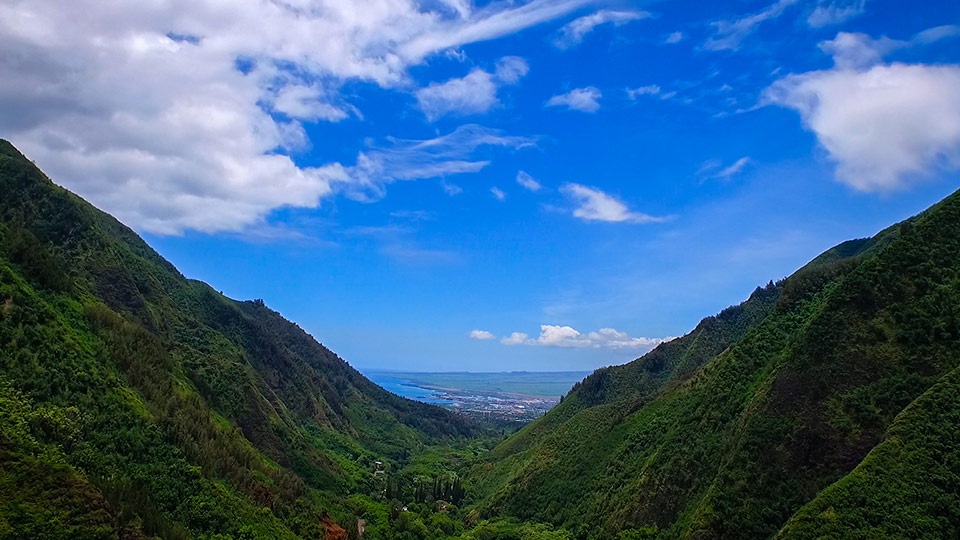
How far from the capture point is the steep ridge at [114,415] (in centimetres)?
4797

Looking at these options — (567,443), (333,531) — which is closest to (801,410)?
(333,531)

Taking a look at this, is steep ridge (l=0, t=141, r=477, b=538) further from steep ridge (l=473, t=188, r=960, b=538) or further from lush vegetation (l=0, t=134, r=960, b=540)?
steep ridge (l=473, t=188, r=960, b=538)

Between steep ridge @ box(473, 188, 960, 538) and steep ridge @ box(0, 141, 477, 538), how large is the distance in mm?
48282

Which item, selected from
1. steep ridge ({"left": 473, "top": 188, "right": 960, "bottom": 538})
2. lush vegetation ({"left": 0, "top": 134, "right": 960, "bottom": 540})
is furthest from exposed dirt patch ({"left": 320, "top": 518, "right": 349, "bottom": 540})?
steep ridge ({"left": 473, "top": 188, "right": 960, "bottom": 538})

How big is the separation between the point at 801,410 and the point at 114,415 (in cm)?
7456

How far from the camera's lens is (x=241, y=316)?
191 meters

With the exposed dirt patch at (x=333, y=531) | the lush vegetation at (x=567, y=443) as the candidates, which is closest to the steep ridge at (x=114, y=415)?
the lush vegetation at (x=567, y=443)

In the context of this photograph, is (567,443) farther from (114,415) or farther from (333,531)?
(114,415)

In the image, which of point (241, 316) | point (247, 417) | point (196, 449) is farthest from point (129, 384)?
point (241, 316)

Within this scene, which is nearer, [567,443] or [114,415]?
[114,415]

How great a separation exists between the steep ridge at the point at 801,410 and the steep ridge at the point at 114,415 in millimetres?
48282

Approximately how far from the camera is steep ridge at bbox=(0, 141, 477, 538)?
47969 mm

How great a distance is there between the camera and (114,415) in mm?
63094

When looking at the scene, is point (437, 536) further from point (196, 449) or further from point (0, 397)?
point (0, 397)
